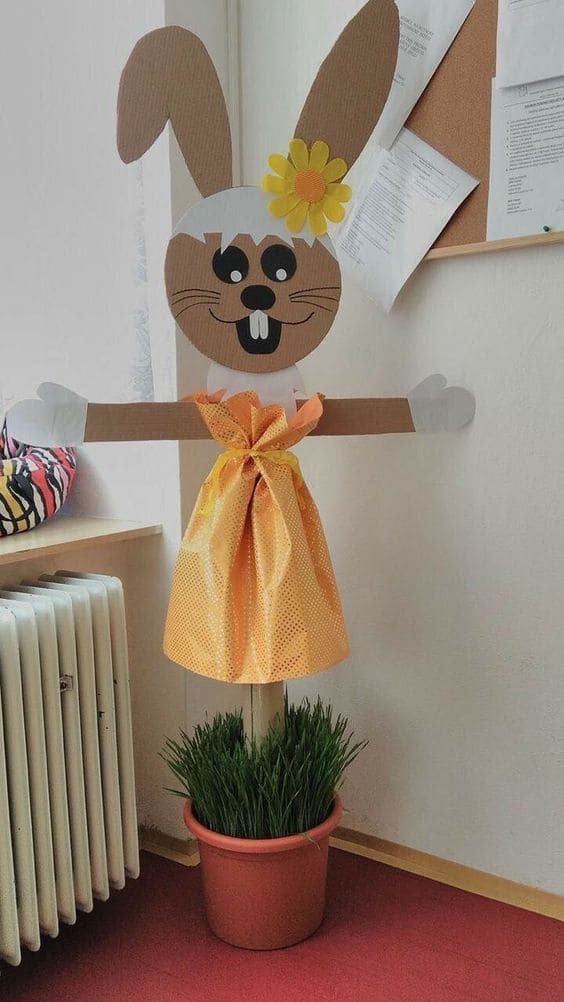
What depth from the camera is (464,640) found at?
157 centimetres

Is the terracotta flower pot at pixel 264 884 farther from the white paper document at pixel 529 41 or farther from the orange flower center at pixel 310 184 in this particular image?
the white paper document at pixel 529 41

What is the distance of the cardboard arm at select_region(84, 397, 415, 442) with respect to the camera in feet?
4.28

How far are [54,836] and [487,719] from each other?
0.79 metres

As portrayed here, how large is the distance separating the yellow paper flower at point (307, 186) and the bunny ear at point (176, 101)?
0.10 m

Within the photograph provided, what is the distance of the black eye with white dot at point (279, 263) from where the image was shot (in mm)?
1310

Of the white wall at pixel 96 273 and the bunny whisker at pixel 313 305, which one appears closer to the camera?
the bunny whisker at pixel 313 305

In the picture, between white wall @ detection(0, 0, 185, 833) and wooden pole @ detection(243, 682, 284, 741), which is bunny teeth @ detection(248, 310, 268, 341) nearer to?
white wall @ detection(0, 0, 185, 833)

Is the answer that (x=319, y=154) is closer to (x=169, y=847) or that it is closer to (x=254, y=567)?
(x=254, y=567)

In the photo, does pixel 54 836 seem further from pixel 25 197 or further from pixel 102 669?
pixel 25 197

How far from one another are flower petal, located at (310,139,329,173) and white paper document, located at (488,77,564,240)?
1.00 feet

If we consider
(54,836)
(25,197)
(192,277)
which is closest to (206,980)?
(54,836)

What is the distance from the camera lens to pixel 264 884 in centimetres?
139

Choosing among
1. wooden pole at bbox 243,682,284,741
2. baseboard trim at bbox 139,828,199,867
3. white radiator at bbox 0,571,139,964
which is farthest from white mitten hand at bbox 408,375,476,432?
baseboard trim at bbox 139,828,199,867

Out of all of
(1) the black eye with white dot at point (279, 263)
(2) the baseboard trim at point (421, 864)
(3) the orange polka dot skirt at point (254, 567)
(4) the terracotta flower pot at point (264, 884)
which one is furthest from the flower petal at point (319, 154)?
(2) the baseboard trim at point (421, 864)
